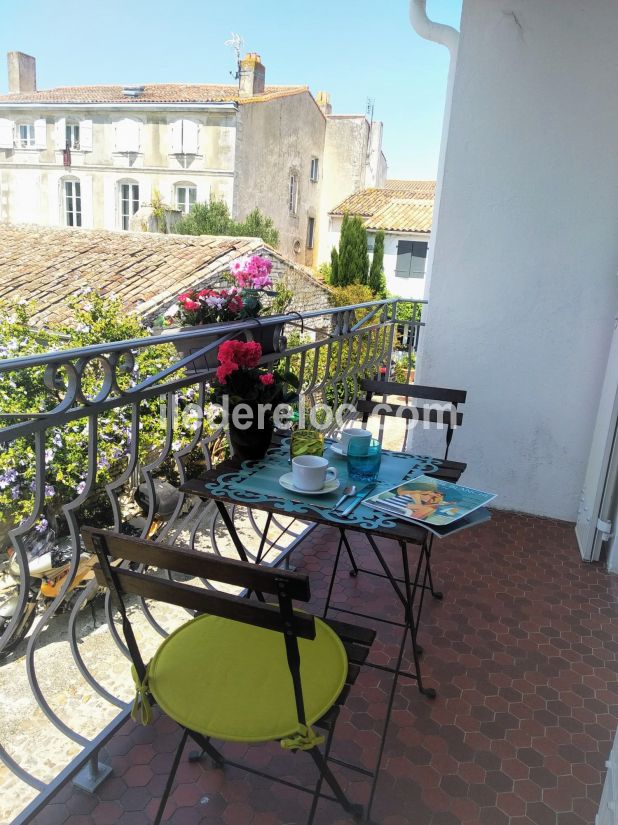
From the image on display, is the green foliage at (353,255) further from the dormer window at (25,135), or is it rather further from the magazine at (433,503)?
the magazine at (433,503)

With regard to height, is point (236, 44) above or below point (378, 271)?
above

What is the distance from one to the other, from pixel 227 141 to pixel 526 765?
19.2 meters

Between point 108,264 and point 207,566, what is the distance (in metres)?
10.2

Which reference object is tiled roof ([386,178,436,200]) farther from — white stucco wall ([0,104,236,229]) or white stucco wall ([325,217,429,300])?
white stucco wall ([0,104,236,229])

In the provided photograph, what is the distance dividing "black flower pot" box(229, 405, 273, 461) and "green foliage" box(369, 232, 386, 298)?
17.2 metres

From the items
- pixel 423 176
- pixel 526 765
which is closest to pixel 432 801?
pixel 526 765

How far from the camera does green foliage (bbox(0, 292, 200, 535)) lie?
5.10 m


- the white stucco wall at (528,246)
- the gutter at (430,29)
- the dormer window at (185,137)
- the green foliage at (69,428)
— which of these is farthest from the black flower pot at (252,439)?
the dormer window at (185,137)

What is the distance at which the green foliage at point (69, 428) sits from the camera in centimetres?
510

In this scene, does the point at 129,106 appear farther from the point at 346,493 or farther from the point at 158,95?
the point at 346,493

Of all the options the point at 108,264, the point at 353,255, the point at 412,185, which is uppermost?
the point at 412,185

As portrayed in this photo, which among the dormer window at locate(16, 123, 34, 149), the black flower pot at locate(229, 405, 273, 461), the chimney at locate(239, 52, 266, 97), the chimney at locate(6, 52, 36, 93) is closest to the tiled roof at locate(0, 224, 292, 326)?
the black flower pot at locate(229, 405, 273, 461)

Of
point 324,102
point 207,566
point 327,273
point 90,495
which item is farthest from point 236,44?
point 207,566

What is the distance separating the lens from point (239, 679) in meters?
1.25
